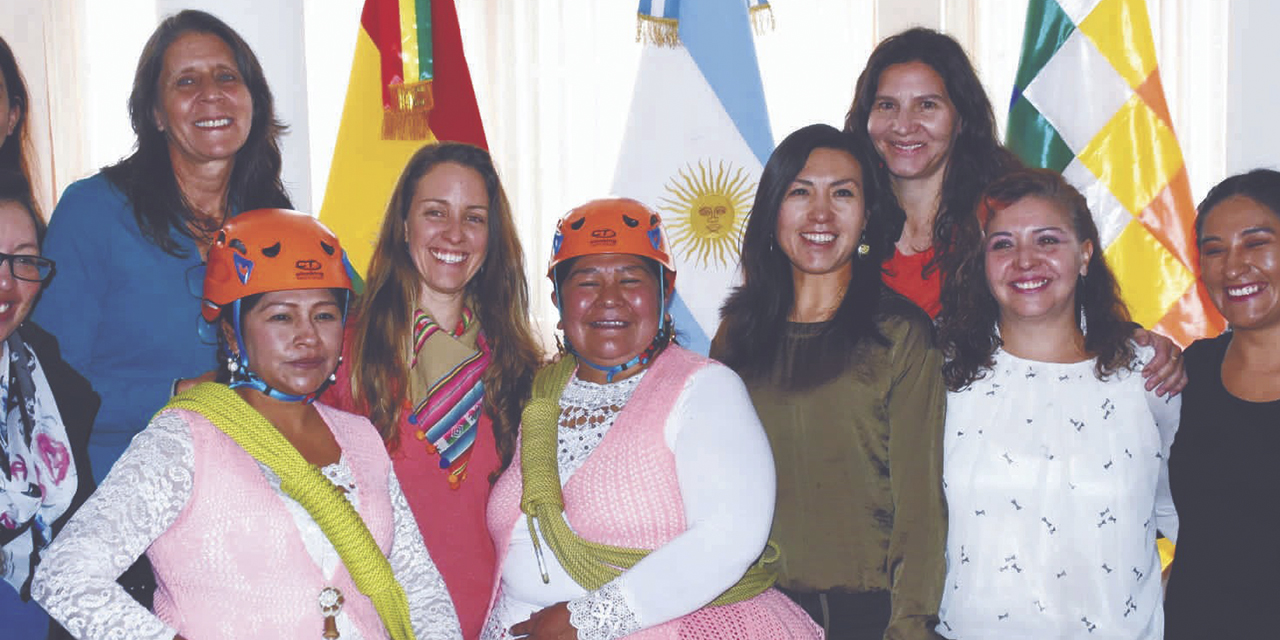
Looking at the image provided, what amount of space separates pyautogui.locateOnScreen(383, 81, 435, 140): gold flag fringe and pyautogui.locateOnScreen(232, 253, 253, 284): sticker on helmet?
2385 mm

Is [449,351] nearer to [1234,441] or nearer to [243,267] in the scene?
[243,267]

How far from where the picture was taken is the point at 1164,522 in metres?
2.98

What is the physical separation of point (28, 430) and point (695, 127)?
324 centimetres

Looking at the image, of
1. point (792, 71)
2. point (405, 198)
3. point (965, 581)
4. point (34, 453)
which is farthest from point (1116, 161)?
point (34, 453)

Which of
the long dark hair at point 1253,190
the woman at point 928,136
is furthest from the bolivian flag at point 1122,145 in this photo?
the long dark hair at point 1253,190

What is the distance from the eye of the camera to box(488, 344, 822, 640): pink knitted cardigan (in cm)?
254

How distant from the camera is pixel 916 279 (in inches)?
134

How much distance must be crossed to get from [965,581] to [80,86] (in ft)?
17.9

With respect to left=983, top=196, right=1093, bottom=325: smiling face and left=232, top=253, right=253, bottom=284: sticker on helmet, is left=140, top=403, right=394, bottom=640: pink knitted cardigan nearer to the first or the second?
left=232, top=253, right=253, bottom=284: sticker on helmet

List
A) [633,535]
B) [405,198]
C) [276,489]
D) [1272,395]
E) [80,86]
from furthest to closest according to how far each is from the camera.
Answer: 1. [80,86]
2. [405,198]
3. [1272,395]
4. [633,535]
5. [276,489]

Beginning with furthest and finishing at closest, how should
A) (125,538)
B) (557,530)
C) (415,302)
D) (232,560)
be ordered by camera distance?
1. (415,302)
2. (557,530)
3. (232,560)
4. (125,538)

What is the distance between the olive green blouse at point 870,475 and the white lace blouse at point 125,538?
1.09 meters

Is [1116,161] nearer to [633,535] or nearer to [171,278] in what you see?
[633,535]

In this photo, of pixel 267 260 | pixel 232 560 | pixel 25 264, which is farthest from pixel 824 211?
pixel 25 264
